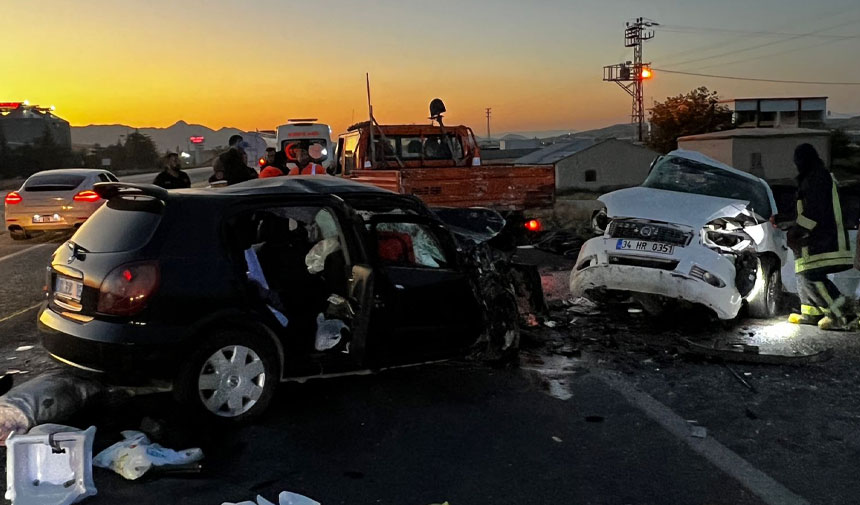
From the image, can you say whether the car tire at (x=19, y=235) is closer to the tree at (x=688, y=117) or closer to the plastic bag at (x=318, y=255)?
the plastic bag at (x=318, y=255)

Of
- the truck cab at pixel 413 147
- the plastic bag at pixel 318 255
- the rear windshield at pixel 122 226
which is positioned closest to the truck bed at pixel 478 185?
the truck cab at pixel 413 147

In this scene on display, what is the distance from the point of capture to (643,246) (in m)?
7.27

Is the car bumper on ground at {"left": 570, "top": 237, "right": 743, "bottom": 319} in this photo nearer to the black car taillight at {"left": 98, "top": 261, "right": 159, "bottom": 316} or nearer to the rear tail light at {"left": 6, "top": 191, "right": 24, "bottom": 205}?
the black car taillight at {"left": 98, "top": 261, "right": 159, "bottom": 316}

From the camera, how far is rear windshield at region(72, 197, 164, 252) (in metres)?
4.89

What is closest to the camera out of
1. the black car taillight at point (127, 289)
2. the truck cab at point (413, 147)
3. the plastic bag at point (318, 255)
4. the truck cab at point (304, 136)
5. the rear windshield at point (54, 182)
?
the black car taillight at point (127, 289)

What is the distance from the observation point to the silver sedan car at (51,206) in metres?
14.8

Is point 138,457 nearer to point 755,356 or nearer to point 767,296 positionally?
point 755,356

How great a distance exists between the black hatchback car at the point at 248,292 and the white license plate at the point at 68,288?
12mm

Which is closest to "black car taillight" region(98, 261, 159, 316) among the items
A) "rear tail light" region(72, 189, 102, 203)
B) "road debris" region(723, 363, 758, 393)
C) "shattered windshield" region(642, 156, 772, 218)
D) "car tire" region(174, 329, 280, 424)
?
"car tire" region(174, 329, 280, 424)

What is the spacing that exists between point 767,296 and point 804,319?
44 cm

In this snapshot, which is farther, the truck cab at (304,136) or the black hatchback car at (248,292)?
the truck cab at (304,136)

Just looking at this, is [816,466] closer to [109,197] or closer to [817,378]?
[817,378]

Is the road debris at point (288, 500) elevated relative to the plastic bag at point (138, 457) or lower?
lower

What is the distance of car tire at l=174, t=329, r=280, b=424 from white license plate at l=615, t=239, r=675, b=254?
3648 millimetres
